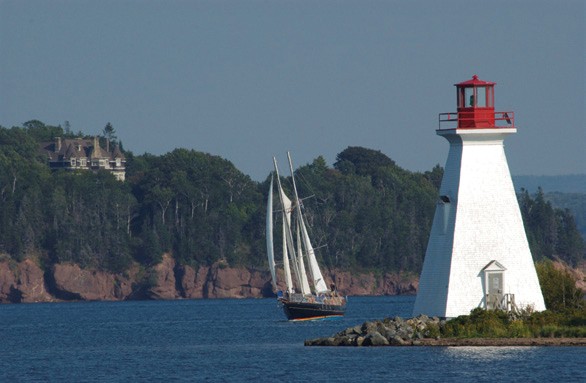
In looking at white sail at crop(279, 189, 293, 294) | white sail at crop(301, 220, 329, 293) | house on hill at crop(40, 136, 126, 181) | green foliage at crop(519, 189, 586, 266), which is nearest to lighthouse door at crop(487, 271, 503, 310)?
white sail at crop(279, 189, 293, 294)

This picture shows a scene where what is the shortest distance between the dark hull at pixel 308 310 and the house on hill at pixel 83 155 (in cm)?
8055

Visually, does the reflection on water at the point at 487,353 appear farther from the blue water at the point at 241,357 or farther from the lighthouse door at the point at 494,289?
the lighthouse door at the point at 494,289

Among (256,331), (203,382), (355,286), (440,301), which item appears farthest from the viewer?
(355,286)

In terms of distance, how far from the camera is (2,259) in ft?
413

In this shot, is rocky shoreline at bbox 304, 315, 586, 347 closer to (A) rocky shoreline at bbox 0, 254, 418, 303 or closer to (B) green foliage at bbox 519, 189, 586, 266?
(A) rocky shoreline at bbox 0, 254, 418, 303

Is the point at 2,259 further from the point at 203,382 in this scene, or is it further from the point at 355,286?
the point at 203,382

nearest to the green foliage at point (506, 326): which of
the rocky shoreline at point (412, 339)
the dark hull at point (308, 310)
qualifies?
the rocky shoreline at point (412, 339)

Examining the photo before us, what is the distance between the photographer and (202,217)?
13488cm

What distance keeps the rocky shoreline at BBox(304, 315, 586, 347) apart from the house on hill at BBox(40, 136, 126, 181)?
109 metres

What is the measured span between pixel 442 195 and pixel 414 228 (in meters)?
92.9

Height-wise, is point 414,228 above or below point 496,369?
above

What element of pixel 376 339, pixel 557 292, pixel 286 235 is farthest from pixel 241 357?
pixel 286 235

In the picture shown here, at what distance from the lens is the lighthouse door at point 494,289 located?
46656mm

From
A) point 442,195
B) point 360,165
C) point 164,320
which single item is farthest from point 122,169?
point 442,195
